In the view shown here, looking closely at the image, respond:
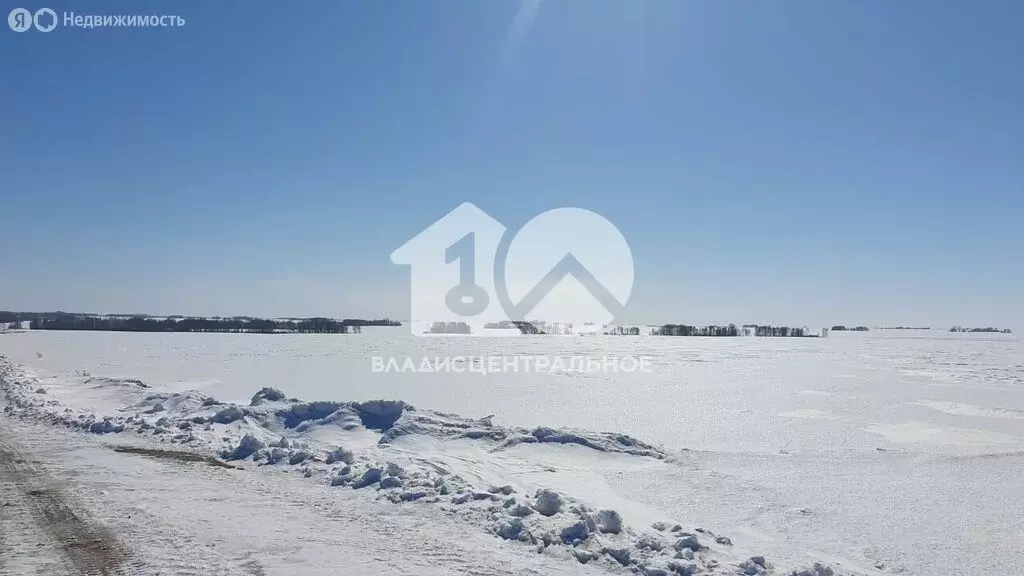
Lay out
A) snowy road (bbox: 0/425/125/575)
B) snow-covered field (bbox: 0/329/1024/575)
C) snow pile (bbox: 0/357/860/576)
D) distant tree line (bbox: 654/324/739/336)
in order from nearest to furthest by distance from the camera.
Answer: snowy road (bbox: 0/425/125/575)
snow pile (bbox: 0/357/860/576)
snow-covered field (bbox: 0/329/1024/575)
distant tree line (bbox: 654/324/739/336)

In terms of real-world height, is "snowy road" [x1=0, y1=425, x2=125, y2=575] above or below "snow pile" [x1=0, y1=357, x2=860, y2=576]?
above

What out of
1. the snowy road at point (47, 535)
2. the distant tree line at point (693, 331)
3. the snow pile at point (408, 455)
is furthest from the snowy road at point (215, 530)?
the distant tree line at point (693, 331)

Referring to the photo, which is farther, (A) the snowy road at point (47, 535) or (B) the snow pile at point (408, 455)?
(B) the snow pile at point (408, 455)

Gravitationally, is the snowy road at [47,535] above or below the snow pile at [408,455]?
above

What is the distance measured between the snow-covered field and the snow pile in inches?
1.3

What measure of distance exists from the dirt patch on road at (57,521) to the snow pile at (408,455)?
2157mm

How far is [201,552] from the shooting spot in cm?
481

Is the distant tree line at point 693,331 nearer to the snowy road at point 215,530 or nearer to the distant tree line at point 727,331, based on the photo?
the distant tree line at point 727,331

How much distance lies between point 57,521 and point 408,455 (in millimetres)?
4447

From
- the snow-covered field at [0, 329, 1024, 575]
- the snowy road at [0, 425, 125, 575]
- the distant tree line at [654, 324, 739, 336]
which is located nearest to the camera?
the snowy road at [0, 425, 125, 575]

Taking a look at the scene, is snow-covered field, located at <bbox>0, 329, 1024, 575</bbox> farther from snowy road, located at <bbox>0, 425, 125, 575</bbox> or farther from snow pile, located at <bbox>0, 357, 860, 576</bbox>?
snowy road, located at <bbox>0, 425, 125, 575</bbox>

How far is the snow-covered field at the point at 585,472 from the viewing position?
17.6 feet

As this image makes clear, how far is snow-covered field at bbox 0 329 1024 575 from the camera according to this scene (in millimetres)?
5379

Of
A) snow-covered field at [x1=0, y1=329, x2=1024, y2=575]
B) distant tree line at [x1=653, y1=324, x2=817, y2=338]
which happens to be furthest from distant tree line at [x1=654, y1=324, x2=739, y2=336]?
snow-covered field at [x1=0, y1=329, x2=1024, y2=575]
